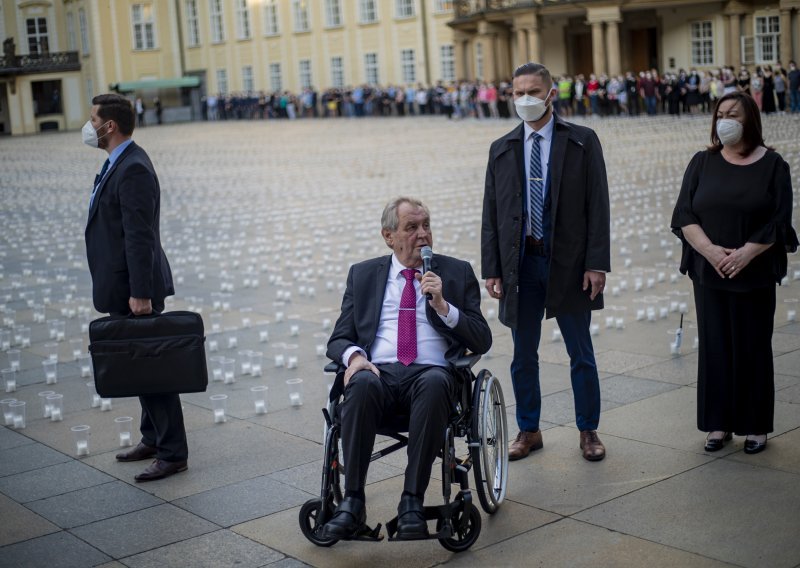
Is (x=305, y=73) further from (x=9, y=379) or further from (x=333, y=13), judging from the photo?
(x=9, y=379)

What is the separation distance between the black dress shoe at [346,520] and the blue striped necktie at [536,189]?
1.88 metres

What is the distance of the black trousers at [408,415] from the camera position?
515 cm

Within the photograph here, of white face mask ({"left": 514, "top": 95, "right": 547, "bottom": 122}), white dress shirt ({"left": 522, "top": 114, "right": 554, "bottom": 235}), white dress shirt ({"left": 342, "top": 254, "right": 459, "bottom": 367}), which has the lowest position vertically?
white dress shirt ({"left": 342, "top": 254, "right": 459, "bottom": 367})

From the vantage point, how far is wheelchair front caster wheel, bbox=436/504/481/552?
5.11 meters

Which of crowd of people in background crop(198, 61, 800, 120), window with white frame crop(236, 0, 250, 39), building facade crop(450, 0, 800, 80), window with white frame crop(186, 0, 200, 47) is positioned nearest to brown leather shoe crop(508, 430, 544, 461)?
crowd of people in background crop(198, 61, 800, 120)

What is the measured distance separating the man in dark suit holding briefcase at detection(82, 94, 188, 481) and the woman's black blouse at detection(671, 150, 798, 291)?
2.84 m

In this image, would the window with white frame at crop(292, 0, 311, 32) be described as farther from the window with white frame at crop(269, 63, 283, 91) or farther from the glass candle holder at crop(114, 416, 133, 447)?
the glass candle holder at crop(114, 416, 133, 447)

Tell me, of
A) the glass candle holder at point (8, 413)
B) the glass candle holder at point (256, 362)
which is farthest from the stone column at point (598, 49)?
the glass candle holder at point (8, 413)

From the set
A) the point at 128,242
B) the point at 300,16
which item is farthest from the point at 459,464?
the point at 300,16

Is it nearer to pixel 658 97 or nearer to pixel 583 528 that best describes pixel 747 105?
pixel 583 528

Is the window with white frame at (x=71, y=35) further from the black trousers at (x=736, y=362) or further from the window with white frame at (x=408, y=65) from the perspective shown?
the black trousers at (x=736, y=362)

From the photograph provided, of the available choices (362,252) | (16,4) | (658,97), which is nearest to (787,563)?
(362,252)

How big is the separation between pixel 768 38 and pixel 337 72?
2784cm

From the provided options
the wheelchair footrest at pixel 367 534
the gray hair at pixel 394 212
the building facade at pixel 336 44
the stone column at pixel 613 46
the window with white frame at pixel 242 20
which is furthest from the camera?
the window with white frame at pixel 242 20
